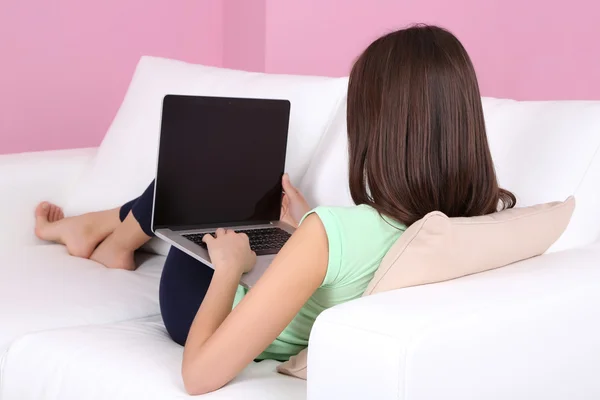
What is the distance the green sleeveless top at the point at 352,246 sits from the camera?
1.16 meters

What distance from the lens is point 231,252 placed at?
1339 millimetres

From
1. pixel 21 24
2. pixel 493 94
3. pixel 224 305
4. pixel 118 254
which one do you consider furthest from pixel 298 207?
pixel 21 24

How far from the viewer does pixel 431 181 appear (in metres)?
1.20

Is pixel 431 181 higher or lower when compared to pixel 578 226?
higher

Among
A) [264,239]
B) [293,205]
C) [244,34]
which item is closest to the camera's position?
[264,239]

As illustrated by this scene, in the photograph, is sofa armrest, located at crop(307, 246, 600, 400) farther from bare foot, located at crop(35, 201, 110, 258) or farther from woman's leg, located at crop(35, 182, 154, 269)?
bare foot, located at crop(35, 201, 110, 258)

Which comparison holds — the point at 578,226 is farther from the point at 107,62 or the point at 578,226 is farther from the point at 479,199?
the point at 107,62

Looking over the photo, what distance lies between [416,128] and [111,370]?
612mm

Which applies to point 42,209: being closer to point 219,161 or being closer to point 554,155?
point 219,161

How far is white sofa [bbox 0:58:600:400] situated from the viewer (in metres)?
1.03

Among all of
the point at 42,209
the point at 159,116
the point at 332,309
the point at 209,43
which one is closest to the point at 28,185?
the point at 42,209

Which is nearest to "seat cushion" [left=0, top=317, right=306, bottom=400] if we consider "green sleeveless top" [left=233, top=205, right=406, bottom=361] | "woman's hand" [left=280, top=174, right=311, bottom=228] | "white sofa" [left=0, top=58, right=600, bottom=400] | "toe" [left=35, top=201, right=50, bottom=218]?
"white sofa" [left=0, top=58, right=600, bottom=400]

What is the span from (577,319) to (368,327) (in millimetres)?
350

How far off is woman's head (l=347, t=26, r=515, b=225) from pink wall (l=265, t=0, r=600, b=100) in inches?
66.6
